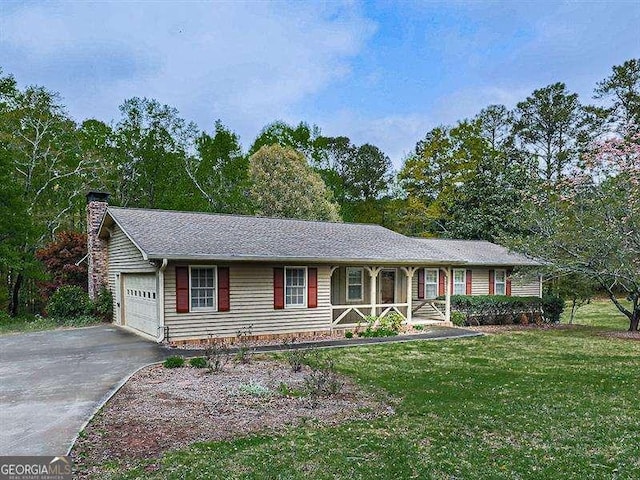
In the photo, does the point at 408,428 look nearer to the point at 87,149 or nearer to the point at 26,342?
the point at 26,342

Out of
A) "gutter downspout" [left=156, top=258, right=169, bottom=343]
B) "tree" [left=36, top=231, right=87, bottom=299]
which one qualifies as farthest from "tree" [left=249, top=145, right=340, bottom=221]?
"gutter downspout" [left=156, top=258, right=169, bottom=343]

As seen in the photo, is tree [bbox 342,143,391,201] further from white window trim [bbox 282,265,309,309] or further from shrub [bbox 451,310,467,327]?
white window trim [bbox 282,265,309,309]

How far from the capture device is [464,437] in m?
5.70

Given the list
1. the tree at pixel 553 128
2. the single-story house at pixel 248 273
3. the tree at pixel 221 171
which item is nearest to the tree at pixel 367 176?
the tree at pixel 221 171

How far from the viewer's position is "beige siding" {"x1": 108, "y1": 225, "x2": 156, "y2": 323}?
46.2ft

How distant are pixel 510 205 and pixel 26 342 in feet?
92.8

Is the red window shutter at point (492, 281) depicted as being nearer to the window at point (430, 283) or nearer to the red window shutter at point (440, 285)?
the red window shutter at point (440, 285)

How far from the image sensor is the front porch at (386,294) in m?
15.8

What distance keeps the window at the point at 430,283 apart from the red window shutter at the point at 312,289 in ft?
21.7

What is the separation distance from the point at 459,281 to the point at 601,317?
901 centimetres

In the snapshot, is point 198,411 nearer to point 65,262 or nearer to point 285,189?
point 65,262

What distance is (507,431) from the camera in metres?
5.94

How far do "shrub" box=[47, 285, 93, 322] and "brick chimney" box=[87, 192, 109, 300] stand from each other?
47 cm

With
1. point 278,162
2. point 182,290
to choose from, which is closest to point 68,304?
point 182,290
